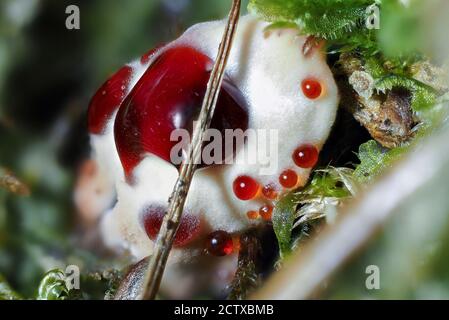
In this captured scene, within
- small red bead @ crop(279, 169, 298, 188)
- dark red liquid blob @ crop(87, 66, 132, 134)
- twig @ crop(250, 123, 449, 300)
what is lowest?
twig @ crop(250, 123, 449, 300)

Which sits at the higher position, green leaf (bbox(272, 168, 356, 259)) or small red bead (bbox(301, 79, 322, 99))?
small red bead (bbox(301, 79, 322, 99))

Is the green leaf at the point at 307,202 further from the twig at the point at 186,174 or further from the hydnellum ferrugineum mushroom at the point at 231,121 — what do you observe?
the twig at the point at 186,174

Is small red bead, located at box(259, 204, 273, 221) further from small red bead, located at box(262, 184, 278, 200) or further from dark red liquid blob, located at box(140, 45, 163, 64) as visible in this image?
dark red liquid blob, located at box(140, 45, 163, 64)

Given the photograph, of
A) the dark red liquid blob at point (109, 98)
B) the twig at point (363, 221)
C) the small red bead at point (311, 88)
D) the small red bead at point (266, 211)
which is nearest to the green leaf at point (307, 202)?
the small red bead at point (266, 211)

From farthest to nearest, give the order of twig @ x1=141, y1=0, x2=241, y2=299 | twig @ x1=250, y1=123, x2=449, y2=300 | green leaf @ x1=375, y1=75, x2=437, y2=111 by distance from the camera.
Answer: green leaf @ x1=375, y1=75, x2=437, y2=111 → twig @ x1=141, y1=0, x2=241, y2=299 → twig @ x1=250, y1=123, x2=449, y2=300

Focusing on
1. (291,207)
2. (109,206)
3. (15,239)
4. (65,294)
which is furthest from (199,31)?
(15,239)

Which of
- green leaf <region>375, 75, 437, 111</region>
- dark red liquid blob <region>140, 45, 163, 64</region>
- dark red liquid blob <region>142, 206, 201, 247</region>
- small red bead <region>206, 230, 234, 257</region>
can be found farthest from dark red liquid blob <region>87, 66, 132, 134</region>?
green leaf <region>375, 75, 437, 111</region>

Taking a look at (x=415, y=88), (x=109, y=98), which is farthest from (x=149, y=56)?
(x=415, y=88)
